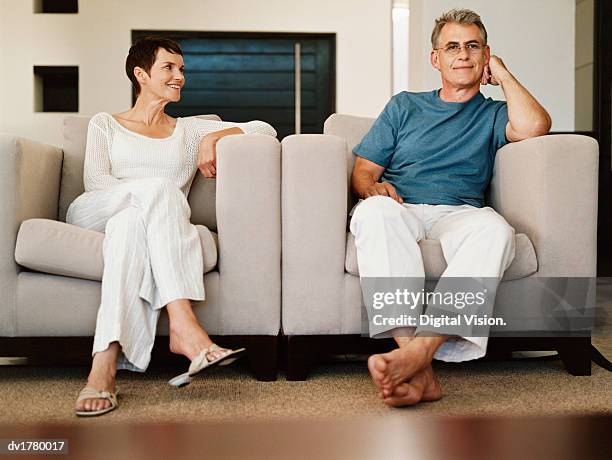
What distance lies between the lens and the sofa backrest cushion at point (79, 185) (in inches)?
90.7

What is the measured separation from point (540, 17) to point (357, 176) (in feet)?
10.4

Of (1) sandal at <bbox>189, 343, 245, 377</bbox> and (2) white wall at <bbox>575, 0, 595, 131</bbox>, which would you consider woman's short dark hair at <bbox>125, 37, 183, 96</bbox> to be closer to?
(1) sandal at <bbox>189, 343, 245, 377</bbox>

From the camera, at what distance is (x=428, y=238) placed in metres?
2.00

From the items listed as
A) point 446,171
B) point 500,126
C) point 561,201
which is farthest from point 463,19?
point 561,201

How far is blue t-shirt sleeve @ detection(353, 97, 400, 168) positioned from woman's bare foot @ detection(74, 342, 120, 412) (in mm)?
936

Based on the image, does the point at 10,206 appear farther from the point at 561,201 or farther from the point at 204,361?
the point at 561,201

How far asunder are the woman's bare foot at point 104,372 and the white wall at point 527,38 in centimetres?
349

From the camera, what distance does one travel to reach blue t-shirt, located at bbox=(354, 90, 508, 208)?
2.09 m

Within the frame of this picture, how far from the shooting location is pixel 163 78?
2.25 metres

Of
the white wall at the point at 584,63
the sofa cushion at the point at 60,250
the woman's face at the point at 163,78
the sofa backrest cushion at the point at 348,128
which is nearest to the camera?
the sofa cushion at the point at 60,250

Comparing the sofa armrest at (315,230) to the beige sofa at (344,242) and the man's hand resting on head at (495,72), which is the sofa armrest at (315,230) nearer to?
the beige sofa at (344,242)

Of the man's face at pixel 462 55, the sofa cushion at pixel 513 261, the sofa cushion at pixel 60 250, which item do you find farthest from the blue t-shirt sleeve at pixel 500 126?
the sofa cushion at pixel 60 250

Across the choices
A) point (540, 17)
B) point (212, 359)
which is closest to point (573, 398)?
point (212, 359)

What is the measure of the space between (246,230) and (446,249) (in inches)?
20.2
